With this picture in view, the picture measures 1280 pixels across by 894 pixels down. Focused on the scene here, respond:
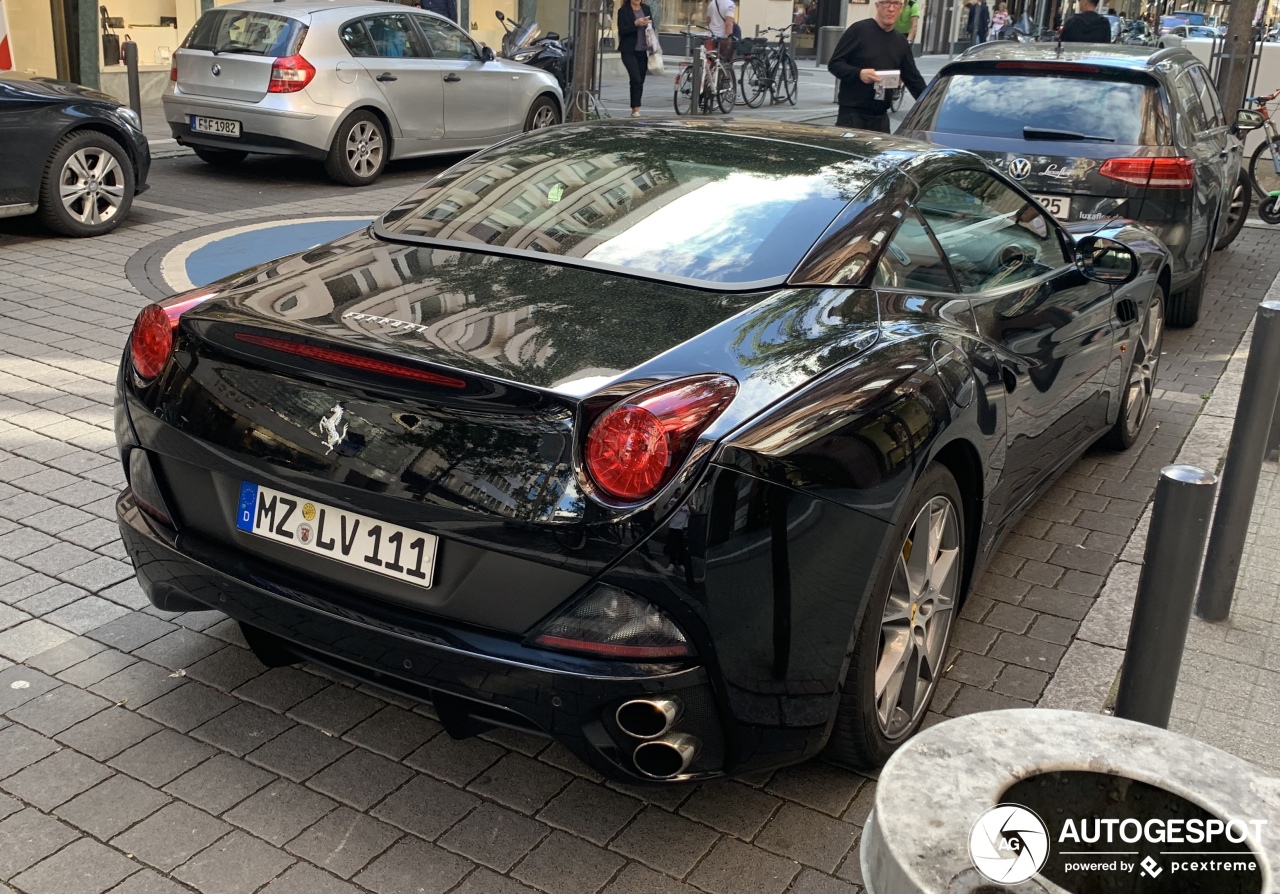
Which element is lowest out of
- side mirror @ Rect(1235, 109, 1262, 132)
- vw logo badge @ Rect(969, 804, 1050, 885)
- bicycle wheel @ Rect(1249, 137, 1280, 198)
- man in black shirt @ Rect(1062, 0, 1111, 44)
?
bicycle wheel @ Rect(1249, 137, 1280, 198)

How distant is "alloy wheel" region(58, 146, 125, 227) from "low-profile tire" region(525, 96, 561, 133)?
549 cm

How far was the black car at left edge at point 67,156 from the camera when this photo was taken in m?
8.54

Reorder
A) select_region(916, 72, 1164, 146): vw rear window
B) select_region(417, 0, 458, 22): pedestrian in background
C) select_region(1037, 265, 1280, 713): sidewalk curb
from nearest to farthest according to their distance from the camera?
select_region(1037, 265, 1280, 713): sidewalk curb → select_region(916, 72, 1164, 146): vw rear window → select_region(417, 0, 458, 22): pedestrian in background

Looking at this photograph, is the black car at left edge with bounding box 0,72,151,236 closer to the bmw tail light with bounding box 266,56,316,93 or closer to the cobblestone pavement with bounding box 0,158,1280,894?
the bmw tail light with bounding box 266,56,316,93

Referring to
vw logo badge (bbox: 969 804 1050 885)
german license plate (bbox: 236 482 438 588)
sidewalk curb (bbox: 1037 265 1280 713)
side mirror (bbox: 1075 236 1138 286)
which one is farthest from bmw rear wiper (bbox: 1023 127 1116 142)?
vw logo badge (bbox: 969 804 1050 885)

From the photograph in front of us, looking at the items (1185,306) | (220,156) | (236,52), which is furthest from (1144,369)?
(220,156)

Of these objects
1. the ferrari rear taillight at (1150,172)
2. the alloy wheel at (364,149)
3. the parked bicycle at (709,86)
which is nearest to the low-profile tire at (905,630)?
the ferrari rear taillight at (1150,172)

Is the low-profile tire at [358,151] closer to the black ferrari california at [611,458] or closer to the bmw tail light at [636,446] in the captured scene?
the black ferrari california at [611,458]

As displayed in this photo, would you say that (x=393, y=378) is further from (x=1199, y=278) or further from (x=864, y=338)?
(x=1199, y=278)

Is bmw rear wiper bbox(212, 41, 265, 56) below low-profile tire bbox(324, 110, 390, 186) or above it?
above

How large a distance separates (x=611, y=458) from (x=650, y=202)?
1256mm

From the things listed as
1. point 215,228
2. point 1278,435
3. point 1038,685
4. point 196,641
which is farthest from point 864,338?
point 215,228

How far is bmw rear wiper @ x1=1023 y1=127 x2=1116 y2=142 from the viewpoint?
7.50 meters

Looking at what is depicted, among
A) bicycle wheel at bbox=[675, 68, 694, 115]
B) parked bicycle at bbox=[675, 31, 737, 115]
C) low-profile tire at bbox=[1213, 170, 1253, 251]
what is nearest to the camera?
low-profile tire at bbox=[1213, 170, 1253, 251]
